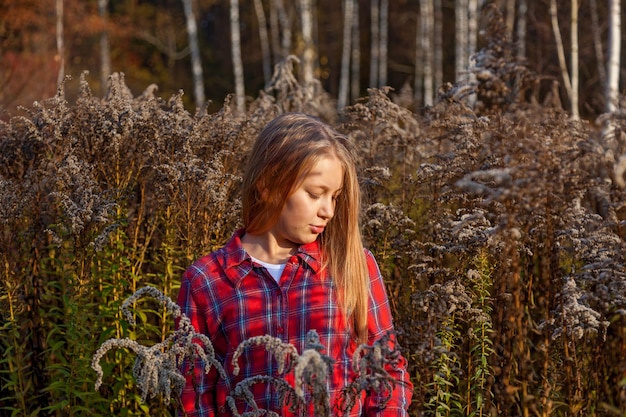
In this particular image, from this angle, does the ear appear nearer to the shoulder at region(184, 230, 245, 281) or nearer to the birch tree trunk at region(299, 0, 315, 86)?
the shoulder at region(184, 230, 245, 281)

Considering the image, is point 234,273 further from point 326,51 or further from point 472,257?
point 326,51

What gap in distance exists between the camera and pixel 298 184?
126 inches

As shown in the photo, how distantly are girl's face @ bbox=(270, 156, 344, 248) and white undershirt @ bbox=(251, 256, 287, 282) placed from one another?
134 millimetres

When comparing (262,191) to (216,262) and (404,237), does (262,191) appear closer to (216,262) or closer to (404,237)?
(216,262)

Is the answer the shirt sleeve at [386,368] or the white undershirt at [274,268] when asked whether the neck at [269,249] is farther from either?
the shirt sleeve at [386,368]

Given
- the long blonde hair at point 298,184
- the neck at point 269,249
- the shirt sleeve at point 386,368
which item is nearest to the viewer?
the shirt sleeve at point 386,368

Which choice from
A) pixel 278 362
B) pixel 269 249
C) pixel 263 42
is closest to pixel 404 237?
pixel 269 249

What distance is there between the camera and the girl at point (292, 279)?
3.14m

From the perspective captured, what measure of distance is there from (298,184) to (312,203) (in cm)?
10

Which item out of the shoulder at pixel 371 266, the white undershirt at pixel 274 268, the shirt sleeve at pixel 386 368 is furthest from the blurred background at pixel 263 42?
the white undershirt at pixel 274 268

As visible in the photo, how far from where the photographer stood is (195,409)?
306 centimetres

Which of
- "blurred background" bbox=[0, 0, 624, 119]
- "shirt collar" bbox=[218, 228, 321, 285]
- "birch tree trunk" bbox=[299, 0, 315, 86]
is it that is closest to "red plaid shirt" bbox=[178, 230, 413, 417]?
"shirt collar" bbox=[218, 228, 321, 285]

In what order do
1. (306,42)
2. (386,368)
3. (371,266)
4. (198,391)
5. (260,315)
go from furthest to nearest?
(306,42)
(371,266)
(260,315)
(198,391)
(386,368)

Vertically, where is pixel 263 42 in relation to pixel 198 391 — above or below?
above
